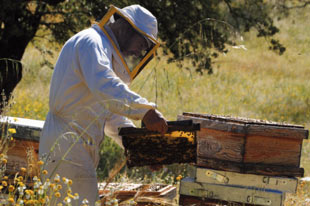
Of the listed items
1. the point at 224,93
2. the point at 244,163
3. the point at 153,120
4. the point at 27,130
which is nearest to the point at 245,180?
the point at 244,163

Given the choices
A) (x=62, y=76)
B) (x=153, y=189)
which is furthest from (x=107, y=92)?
(x=153, y=189)

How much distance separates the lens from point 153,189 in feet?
12.6

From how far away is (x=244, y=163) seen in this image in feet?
13.2

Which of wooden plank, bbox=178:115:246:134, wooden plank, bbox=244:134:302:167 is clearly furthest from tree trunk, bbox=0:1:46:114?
wooden plank, bbox=244:134:302:167

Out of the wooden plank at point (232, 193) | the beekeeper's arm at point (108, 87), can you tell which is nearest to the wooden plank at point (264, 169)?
the wooden plank at point (232, 193)

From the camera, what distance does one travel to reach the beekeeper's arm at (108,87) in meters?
2.87

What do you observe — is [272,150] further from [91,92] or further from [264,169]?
[91,92]

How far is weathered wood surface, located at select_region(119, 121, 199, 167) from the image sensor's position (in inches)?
133

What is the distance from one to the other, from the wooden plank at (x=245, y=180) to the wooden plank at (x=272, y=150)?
0.15 metres

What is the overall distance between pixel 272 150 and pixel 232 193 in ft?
1.73

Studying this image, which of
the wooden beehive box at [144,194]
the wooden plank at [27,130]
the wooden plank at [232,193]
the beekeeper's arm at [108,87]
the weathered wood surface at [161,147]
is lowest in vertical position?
the wooden plank at [232,193]

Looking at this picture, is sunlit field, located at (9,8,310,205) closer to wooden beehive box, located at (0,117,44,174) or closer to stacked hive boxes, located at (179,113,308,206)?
wooden beehive box, located at (0,117,44,174)

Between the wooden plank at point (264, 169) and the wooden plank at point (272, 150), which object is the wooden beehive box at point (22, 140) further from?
the wooden plank at point (272, 150)

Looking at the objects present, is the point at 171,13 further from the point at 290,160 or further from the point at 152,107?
the point at 152,107
